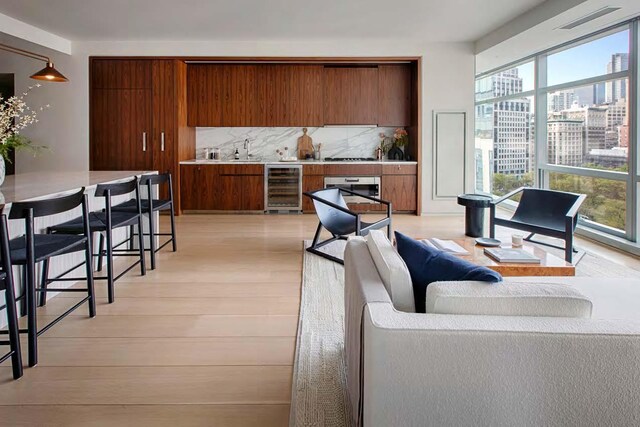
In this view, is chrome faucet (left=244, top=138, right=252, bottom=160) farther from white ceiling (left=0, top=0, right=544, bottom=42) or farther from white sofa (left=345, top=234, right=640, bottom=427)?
white sofa (left=345, top=234, right=640, bottom=427)

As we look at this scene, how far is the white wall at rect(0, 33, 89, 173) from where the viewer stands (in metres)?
7.74

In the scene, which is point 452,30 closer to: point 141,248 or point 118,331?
point 141,248

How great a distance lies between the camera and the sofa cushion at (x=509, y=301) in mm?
1555

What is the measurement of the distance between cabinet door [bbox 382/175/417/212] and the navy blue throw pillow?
596 cm

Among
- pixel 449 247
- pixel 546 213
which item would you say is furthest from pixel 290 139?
pixel 449 247

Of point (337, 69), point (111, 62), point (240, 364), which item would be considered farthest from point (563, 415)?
point (111, 62)

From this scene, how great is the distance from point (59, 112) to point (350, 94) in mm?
4510

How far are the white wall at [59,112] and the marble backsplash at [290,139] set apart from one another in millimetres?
1869

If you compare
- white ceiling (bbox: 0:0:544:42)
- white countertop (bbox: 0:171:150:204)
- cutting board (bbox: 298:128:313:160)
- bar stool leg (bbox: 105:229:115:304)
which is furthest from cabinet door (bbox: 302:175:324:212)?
bar stool leg (bbox: 105:229:115:304)

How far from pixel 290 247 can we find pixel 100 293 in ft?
7.20

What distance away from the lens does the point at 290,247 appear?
5.55 meters

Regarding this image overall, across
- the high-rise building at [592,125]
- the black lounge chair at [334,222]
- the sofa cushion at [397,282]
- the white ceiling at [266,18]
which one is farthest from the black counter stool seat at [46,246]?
the high-rise building at [592,125]

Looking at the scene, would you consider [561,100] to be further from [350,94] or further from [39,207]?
[39,207]

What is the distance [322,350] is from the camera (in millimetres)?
2697
